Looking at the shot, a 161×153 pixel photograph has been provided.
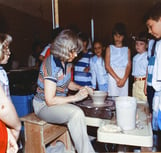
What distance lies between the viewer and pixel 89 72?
3.12m

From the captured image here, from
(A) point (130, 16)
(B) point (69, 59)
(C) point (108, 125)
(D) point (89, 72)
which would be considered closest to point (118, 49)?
(D) point (89, 72)

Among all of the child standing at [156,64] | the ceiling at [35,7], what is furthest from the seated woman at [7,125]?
the ceiling at [35,7]

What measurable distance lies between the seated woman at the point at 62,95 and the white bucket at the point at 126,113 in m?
0.34

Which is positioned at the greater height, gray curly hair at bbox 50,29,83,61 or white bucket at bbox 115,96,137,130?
gray curly hair at bbox 50,29,83,61

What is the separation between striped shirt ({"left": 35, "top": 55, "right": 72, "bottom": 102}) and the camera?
1.81 m

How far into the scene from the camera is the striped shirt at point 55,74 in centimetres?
181

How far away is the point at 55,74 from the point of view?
182cm

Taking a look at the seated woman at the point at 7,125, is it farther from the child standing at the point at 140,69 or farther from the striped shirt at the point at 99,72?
the striped shirt at the point at 99,72

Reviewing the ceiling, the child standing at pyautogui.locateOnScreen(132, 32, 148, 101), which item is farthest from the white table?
the ceiling

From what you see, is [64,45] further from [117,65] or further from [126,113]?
[117,65]

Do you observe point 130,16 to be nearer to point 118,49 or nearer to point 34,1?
point 34,1

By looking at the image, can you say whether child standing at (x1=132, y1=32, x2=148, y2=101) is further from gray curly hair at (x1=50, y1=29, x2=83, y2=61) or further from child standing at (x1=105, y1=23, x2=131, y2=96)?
gray curly hair at (x1=50, y1=29, x2=83, y2=61)

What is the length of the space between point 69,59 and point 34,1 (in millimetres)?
3668

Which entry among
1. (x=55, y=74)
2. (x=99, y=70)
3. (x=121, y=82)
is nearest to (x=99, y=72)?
(x=99, y=70)
